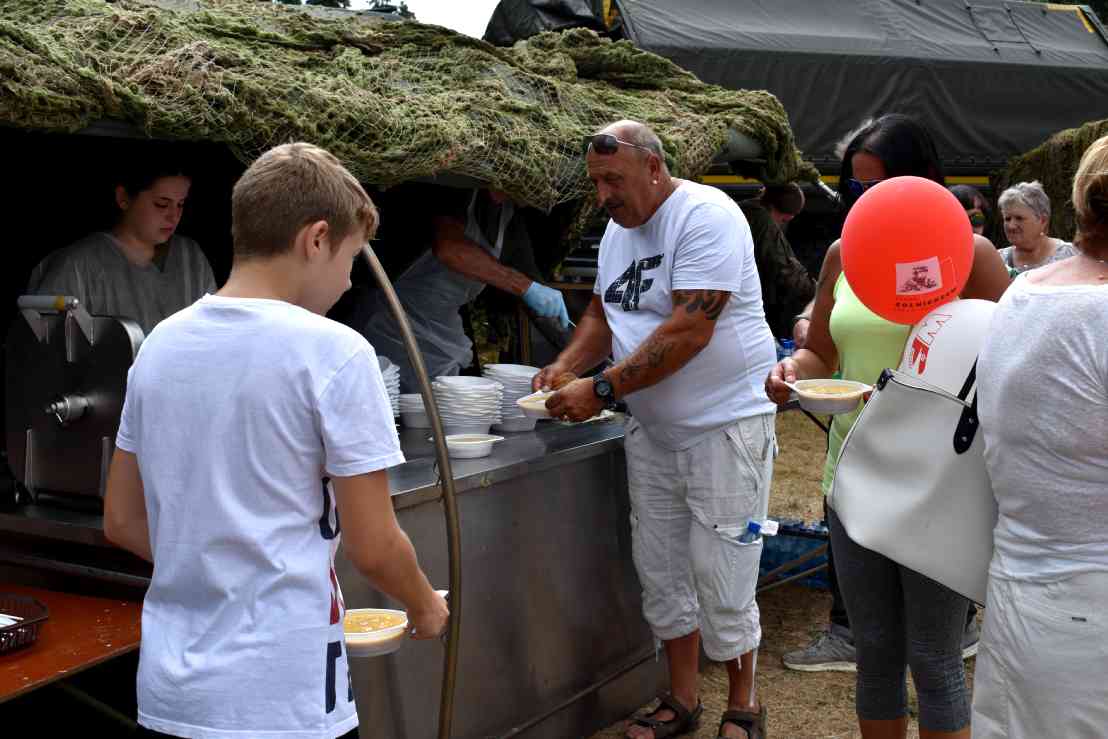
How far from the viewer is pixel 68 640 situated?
246 centimetres

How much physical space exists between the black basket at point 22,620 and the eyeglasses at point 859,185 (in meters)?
2.26

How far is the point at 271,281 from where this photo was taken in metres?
1.77

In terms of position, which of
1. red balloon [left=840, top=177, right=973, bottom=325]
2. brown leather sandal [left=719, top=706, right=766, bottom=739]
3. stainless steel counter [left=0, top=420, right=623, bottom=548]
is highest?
red balloon [left=840, top=177, right=973, bottom=325]

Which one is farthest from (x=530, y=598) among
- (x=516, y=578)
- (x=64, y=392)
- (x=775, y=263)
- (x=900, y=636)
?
(x=775, y=263)

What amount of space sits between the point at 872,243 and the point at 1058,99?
10.0 meters

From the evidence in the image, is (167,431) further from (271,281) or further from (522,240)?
(522,240)

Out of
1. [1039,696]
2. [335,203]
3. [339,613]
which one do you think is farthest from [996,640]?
[335,203]

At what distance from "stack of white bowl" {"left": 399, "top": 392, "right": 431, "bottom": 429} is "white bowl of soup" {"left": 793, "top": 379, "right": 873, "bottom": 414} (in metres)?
1.76

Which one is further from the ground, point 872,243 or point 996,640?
point 872,243

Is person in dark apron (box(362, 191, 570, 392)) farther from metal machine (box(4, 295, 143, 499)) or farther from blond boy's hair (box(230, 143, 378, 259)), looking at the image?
blond boy's hair (box(230, 143, 378, 259))

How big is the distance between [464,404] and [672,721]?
4.48 ft

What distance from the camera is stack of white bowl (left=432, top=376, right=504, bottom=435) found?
4039 millimetres

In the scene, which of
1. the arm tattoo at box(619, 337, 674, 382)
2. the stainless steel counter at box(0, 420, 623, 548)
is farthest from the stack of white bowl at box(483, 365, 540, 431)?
the arm tattoo at box(619, 337, 674, 382)

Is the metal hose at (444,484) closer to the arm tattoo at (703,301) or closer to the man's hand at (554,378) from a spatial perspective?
the arm tattoo at (703,301)
